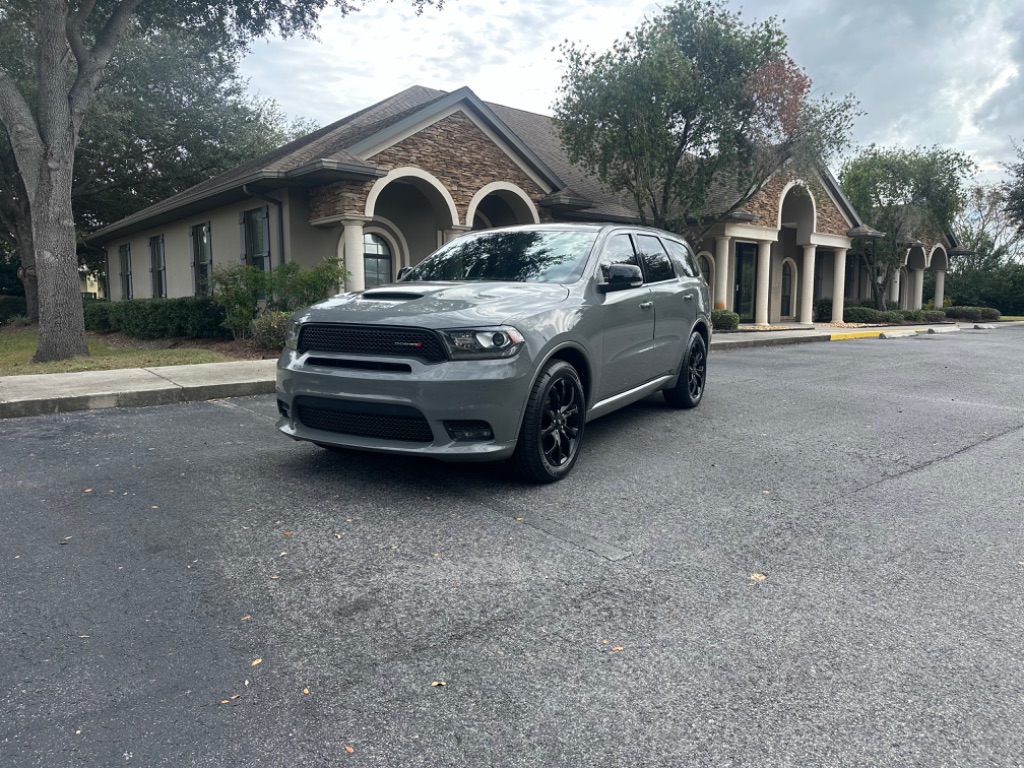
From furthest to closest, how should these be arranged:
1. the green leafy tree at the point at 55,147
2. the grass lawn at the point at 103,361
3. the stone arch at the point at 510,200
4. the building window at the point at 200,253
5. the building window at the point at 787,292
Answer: the building window at the point at 787,292 → the building window at the point at 200,253 → the stone arch at the point at 510,200 → the green leafy tree at the point at 55,147 → the grass lawn at the point at 103,361

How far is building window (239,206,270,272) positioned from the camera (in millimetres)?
17250

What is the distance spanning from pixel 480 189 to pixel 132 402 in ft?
35.5

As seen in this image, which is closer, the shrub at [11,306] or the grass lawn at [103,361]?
the grass lawn at [103,361]

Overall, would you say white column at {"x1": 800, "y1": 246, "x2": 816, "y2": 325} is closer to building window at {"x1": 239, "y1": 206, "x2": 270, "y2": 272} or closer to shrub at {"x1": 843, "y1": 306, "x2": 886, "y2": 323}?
shrub at {"x1": 843, "y1": 306, "x2": 886, "y2": 323}

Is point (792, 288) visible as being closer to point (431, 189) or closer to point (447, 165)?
point (447, 165)

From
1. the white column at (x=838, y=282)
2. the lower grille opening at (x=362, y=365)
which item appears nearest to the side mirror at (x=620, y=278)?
the lower grille opening at (x=362, y=365)

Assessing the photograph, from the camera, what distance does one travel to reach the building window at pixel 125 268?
27.0 meters

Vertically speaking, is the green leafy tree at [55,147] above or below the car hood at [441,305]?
above

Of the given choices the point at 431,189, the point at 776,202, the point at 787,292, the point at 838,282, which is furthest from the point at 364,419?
the point at 787,292

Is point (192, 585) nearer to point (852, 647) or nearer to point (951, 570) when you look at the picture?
point (852, 647)

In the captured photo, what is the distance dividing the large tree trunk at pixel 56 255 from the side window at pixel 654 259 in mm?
9407

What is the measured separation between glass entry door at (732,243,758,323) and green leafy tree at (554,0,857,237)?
7.68 metres

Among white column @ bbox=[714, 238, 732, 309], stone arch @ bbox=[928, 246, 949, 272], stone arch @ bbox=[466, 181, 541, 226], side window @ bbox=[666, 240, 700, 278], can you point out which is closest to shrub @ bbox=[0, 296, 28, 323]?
stone arch @ bbox=[466, 181, 541, 226]

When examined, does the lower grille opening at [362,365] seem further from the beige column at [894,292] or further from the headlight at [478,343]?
the beige column at [894,292]
